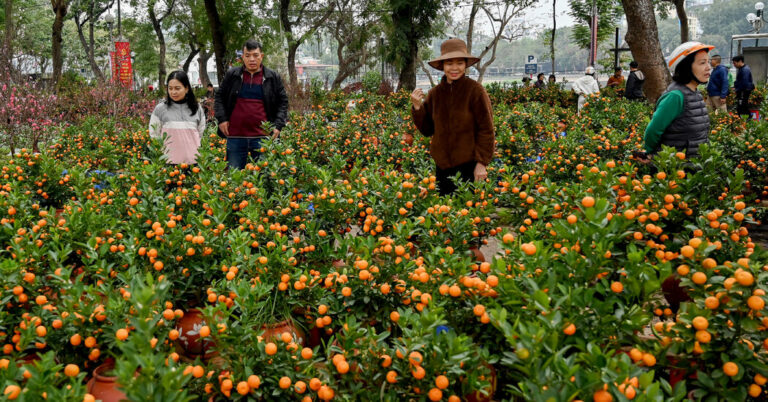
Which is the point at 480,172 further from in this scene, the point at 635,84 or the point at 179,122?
the point at 635,84

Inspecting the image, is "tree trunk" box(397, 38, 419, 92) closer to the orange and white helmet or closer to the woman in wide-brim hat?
the woman in wide-brim hat

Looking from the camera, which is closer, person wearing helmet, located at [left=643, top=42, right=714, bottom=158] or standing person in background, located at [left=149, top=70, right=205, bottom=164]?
person wearing helmet, located at [left=643, top=42, right=714, bottom=158]

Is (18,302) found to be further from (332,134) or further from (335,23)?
(335,23)

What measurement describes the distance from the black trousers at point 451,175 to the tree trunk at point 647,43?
379 inches

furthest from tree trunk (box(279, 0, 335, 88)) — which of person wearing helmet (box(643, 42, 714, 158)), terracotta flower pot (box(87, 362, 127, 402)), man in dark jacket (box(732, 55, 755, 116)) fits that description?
terracotta flower pot (box(87, 362, 127, 402))

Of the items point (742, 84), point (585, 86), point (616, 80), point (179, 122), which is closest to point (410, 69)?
point (616, 80)

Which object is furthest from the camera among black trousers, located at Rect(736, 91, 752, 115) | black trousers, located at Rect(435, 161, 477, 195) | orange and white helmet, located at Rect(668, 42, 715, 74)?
black trousers, located at Rect(736, 91, 752, 115)

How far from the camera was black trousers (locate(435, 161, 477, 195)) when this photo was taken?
439 cm

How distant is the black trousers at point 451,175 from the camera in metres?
4.39

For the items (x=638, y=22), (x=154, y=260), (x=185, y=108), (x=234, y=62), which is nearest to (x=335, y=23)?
(x=234, y=62)

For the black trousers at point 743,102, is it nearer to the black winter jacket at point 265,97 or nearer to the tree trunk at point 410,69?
the tree trunk at point 410,69

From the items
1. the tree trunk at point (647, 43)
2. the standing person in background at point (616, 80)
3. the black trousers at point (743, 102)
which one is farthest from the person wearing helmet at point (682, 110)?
the standing person in background at point (616, 80)

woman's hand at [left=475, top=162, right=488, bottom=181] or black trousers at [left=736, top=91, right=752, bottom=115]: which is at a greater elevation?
black trousers at [left=736, top=91, right=752, bottom=115]

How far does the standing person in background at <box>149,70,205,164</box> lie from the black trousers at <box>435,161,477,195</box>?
246cm
